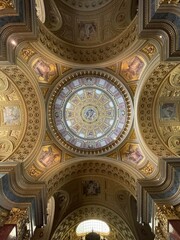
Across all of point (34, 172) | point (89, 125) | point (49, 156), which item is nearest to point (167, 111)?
point (89, 125)

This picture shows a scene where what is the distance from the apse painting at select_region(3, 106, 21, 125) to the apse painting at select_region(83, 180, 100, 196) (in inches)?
255

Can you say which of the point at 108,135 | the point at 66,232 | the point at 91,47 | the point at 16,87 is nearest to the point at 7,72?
the point at 16,87

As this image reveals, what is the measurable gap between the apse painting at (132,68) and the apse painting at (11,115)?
7.12 m

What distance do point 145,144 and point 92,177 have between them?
459 centimetres

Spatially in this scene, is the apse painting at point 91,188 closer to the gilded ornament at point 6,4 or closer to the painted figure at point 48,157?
the painted figure at point 48,157

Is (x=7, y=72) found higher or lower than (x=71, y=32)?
lower

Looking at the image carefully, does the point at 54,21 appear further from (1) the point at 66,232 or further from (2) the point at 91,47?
(1) the point at 66,232

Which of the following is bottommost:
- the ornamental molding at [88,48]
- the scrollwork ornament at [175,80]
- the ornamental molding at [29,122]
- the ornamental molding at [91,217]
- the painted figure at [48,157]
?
the ornamental molding at [91,217]

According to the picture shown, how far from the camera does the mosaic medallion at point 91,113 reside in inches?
579

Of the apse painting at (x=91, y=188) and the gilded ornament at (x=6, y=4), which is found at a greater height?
the gilded ornament at (x=6, y=4)

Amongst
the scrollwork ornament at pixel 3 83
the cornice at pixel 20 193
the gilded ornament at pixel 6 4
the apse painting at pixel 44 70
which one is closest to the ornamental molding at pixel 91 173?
the cornice at pixel 20 193

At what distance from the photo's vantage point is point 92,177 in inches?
613

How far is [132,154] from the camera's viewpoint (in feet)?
47.0

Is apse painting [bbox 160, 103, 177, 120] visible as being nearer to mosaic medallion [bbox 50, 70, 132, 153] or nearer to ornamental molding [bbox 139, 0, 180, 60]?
mosaic medallion [bbox 50, 70, 132, 153]
